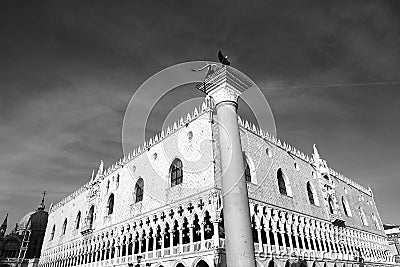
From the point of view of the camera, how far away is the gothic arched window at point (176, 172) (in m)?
21.7

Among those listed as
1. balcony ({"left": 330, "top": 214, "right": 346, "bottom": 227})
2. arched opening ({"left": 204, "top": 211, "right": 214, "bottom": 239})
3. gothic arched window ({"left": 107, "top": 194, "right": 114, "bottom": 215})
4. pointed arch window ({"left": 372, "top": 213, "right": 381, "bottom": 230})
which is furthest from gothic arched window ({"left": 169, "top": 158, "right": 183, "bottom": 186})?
pointed arch window ({"left": 372, "top": 213, "right": 381, "bottom": 230})

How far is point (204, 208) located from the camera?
59.1 feet

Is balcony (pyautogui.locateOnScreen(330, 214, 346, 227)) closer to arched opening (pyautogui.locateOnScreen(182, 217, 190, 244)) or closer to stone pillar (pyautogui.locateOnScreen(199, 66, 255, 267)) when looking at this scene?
arched opening (pyautogui.locateOnScreen(182, 217, 190, 244))

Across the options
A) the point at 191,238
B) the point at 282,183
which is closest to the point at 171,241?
the point at 191,238

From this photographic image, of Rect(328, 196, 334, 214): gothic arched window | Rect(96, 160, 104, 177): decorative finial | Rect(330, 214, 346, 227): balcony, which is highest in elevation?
Rect(96, 160, 104, 177): decorative finial

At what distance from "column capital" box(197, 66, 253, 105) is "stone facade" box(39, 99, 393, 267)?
1004cm

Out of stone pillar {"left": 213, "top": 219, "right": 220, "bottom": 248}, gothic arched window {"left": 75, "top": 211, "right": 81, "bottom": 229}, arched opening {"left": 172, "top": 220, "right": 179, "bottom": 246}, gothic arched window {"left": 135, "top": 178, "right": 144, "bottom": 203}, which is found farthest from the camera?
gothic arched window {"left": 75, "top": 211, "right": 81, "bottom": 229}

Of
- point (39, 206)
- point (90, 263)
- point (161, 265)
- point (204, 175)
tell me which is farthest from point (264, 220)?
point (39, 206)

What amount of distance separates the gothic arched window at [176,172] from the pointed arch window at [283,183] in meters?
9.60

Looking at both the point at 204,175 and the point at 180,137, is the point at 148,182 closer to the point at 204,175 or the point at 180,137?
the point at 180,137

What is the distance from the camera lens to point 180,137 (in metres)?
22.9

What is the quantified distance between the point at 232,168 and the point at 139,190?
20.1 meters

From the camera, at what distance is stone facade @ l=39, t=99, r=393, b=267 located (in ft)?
62.1

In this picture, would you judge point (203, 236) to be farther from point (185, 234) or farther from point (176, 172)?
point (176, 172)
